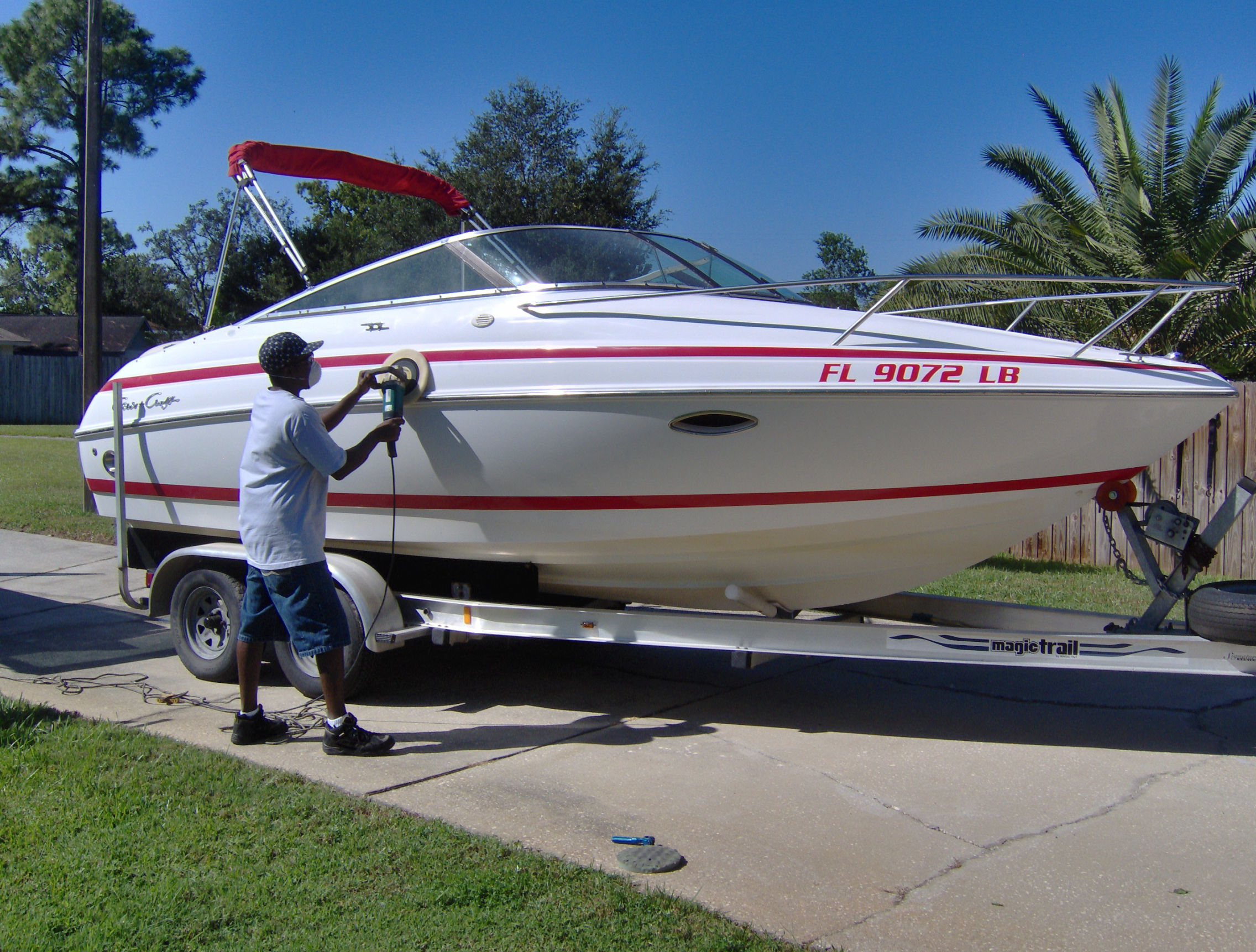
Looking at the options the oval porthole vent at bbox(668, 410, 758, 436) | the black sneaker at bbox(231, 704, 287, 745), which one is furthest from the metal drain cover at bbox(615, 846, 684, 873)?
the black sneaker at bbox(231, 704, 287, 745)

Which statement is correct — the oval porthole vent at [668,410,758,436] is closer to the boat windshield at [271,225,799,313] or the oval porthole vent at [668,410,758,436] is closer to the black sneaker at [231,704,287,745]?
the boat windshield at [271,225,799,313]

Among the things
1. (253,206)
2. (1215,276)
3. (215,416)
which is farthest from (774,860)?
(1215,276)

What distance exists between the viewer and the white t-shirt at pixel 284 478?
439 cm

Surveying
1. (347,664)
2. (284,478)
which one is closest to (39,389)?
(347,664)

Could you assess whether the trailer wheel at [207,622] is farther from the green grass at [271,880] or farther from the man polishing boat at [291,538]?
the green grass at [271,880]

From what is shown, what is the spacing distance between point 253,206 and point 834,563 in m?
4.72

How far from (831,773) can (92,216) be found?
11156 mm

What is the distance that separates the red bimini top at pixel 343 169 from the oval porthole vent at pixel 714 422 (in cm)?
350

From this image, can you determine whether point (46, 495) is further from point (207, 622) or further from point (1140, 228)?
point (1140, 228)

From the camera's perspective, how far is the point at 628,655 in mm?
6648

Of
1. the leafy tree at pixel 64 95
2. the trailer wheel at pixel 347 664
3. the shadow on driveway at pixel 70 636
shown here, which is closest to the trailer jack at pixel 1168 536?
the trailer wheel at pixel 347 664

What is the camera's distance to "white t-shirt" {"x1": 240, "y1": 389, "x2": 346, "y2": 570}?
4391mm

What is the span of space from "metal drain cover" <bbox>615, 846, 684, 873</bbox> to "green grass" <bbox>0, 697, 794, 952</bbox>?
0.51ft

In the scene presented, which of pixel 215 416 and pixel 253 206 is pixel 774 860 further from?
pixel 253 206
